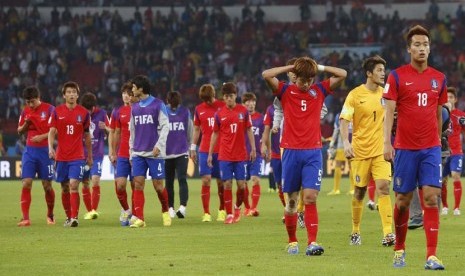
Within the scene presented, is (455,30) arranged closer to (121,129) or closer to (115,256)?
(121,129)

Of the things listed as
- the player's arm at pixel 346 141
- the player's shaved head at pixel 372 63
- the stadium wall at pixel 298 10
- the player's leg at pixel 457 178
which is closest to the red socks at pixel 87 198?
the player's leg at pixel 457 178

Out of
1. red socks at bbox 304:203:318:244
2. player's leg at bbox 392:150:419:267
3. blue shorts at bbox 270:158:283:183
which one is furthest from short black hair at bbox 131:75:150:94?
player's leg at bbox 392:150:419:267

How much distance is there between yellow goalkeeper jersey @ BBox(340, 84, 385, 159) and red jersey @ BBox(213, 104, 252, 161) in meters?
4.79

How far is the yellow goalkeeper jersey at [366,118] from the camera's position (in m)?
15.9

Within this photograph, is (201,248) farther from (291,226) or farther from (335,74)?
(335,74)

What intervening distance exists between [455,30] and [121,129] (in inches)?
1493

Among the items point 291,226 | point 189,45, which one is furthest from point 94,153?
point 189,45

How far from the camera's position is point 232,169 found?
20703 mm

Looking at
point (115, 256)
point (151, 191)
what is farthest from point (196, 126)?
point (151, 191)

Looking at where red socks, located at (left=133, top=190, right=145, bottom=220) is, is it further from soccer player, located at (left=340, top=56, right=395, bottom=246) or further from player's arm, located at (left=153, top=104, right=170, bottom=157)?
soccer player, located at (left=340, top=56, right=395, bottom=246)

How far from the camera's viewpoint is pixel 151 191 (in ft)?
109

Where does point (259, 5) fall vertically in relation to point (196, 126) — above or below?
above

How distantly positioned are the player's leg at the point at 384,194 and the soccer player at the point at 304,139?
1604mm

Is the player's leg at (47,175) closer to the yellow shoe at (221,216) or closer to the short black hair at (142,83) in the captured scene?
the short black hair at (142,83)
